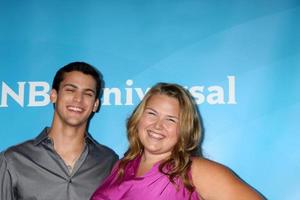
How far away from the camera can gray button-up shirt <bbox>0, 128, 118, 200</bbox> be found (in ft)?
6.11

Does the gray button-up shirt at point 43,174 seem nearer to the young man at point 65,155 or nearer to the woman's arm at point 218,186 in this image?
the young man at point 65,155

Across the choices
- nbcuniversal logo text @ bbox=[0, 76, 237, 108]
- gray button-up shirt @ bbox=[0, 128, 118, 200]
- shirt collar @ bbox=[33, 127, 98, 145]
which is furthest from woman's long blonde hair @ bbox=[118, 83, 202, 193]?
nbcuniversal logo text @ bbox=[0, 76, 237, 108]

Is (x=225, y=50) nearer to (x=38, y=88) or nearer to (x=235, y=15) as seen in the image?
(x=235, y=15)

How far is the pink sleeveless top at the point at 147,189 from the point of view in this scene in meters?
1.59

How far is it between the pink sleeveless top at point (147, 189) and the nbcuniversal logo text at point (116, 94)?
2.24 ft

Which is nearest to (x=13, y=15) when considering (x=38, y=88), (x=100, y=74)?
(x=38, y=88)

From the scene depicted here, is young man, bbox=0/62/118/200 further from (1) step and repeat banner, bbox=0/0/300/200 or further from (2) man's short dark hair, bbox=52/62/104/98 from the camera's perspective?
(1) step and repeat banner, bbox=0/0/300/200

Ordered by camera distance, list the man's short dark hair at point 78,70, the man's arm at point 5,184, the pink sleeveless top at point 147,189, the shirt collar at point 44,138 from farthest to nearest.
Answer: the man's short dark hair at point 78,70, the shirt collar at point 44,138, the man's arm at point 5,184, the pink sleeveless top at point 147,189

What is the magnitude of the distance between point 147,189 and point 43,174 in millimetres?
568

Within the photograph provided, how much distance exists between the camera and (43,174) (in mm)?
1896

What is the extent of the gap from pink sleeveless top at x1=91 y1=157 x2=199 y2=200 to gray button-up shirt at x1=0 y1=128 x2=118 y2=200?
7.9 inches

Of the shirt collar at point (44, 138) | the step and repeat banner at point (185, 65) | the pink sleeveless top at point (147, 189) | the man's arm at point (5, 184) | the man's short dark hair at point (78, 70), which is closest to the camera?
the pink sleeveless top at point (147, 189)

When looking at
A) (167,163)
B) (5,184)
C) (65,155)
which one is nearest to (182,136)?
(167,163)

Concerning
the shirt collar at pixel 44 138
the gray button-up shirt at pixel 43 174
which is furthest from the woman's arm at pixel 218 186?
the shirt collar at pixel 44 138
